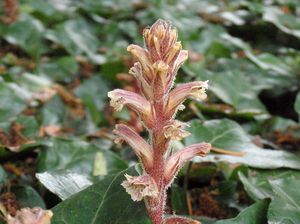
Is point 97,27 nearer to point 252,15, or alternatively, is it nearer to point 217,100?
point 252,15

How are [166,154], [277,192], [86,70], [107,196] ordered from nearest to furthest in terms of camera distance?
[166,154] → [107,196] → [277,192] → [86,70]

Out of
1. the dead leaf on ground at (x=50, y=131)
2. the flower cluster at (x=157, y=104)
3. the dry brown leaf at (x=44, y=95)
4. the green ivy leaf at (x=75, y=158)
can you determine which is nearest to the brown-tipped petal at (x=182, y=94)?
the flower cluster at (x=157, y=104)

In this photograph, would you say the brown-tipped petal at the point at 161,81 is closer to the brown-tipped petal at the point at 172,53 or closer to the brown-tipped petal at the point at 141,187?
the brown-tipped petal at the point at 172,53

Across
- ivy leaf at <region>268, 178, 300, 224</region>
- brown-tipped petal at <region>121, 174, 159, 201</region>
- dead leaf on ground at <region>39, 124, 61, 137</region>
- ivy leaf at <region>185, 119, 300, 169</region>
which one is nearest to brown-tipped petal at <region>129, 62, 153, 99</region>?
brown-tipped petal at <region>121, 174, 159, 201</region>

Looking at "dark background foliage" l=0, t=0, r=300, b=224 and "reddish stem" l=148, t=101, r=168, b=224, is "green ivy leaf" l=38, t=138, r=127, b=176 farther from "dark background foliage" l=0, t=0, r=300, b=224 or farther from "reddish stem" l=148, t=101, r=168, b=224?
"reddish stem" l=148, t=101, r=168, b=224

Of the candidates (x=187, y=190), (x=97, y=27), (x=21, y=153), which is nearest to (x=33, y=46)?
(x=97, y=27)

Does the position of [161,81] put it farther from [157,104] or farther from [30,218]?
[30,218]

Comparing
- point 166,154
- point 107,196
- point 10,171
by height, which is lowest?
point 10,171
